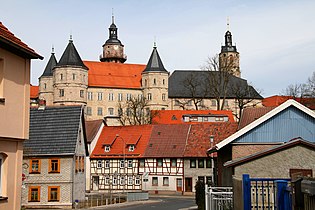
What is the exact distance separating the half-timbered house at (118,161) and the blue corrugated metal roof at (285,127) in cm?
3709

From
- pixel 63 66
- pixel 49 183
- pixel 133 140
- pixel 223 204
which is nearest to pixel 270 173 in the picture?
pixel 223 204

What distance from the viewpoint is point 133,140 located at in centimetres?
6241

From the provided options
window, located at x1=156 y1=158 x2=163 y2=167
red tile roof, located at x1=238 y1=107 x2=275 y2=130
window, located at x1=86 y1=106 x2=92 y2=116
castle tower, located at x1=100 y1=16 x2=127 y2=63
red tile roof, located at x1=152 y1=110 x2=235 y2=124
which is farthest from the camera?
castle tower, located at x1=100 y1=16 x2=127 y2=63

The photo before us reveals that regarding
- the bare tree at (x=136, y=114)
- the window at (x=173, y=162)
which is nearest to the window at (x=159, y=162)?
the window at (x=173, y=162)

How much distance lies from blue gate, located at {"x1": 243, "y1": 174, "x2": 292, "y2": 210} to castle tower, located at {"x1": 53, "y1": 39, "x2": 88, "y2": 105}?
100 m

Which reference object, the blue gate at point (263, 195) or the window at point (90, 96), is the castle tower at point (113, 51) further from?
the blue gate at point (263, 195)

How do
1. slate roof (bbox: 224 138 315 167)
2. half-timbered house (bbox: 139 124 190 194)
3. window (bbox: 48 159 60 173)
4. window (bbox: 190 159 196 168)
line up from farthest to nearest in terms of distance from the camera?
1. half-timbered house (bbox: 139 124 190 194)
2. window (bbox: 190 159 196 168)
3. window (bbox: 48 159 60 173)
4. slate roof (bbox: 224 138 315 167)

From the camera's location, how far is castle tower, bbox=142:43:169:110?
116m

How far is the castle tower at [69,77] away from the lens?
11025 centimetres

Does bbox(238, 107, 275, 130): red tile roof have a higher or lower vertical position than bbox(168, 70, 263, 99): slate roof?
lower

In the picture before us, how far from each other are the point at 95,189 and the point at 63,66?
5346 centimetres

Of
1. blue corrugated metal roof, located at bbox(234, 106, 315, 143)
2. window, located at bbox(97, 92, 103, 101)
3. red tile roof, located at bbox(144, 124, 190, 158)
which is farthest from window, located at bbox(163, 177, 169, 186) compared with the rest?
window, located at bbox(97, 92, 103, 101)

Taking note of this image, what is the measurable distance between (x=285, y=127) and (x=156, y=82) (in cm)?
9350

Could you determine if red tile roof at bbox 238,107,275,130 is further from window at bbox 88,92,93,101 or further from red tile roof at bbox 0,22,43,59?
window at bbox 88,92,93,101
